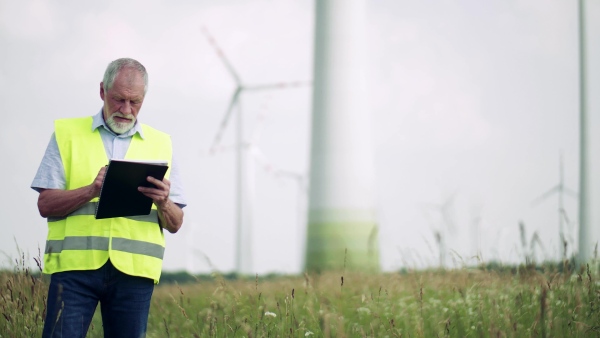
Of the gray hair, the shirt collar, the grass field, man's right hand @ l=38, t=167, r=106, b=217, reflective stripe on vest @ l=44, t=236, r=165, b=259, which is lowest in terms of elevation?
the grass field

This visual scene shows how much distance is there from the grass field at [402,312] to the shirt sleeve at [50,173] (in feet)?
3.73

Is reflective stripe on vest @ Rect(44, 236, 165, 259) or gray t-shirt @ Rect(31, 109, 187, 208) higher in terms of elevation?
gray t-shirt @ Rect(31, 109, 187, 208)

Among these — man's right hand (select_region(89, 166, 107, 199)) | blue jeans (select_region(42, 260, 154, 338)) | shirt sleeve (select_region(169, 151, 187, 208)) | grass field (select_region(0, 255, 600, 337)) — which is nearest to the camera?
man's right hand (select_region(89, 166, 107, 199))

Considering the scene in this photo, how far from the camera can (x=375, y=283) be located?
1012 cm

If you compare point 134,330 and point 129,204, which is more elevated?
point 129,204

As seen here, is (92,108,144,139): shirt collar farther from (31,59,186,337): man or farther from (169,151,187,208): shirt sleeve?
(169,151,187,208): shirt sleeve

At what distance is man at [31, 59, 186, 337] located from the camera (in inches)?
A: 172

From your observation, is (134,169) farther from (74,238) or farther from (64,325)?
(64,325)

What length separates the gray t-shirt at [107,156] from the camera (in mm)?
4438

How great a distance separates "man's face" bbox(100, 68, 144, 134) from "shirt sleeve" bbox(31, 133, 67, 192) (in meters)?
0.37

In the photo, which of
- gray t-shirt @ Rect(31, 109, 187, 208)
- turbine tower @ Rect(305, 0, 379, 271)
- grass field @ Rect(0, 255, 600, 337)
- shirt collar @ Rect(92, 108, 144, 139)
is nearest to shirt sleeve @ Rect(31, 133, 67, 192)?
gray t-shirt @ Rect(31, 109, 187, 208)

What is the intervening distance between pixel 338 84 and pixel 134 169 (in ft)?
52.9

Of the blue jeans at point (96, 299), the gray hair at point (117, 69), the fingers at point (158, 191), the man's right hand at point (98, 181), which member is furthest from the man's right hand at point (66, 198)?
the gray hair at point (117, 69)

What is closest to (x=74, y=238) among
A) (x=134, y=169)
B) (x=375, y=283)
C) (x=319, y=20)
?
(x=134, y=169)
